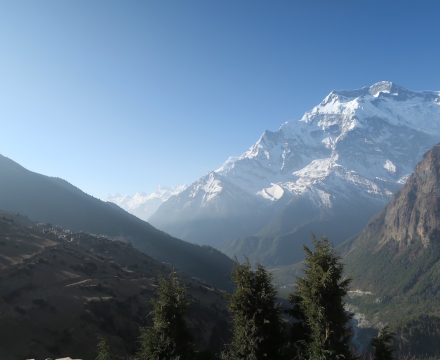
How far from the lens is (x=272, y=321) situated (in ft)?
163

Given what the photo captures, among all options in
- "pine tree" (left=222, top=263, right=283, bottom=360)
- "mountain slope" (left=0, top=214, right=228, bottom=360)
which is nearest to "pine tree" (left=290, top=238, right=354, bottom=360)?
"pine tree" (left=222, top=263, right=283, bottom=360)

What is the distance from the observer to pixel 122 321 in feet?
380

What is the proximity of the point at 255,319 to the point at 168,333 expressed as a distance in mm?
9470

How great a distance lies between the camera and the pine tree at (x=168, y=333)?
49281mm

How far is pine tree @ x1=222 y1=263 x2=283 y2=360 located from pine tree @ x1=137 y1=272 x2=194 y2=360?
4955mm

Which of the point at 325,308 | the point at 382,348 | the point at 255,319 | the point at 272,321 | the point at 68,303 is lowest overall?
the point at 68,303

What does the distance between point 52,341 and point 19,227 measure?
9382cm

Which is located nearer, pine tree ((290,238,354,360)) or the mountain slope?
pine tree ((290,238,354,360))

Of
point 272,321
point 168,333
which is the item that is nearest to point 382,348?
point 272,321

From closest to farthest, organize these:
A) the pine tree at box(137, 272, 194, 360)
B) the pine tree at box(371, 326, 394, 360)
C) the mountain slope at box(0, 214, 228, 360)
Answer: the pine tree at box(137, 272, 194, 360)
the pine tree at box(371, 326, 394, 360)
the mountain slope at box(0, 214, 228, 360)

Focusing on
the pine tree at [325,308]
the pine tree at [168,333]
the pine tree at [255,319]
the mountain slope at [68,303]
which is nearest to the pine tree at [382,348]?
the pine tree at [325,308]

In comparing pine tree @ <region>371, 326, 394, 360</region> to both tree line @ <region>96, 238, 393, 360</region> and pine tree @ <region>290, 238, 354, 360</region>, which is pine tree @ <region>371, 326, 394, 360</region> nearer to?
tree line @ <region>96, 238, 393, 360</region>

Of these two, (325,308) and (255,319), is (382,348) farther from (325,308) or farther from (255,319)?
(255,319)

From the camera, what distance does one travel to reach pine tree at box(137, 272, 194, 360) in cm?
4928
